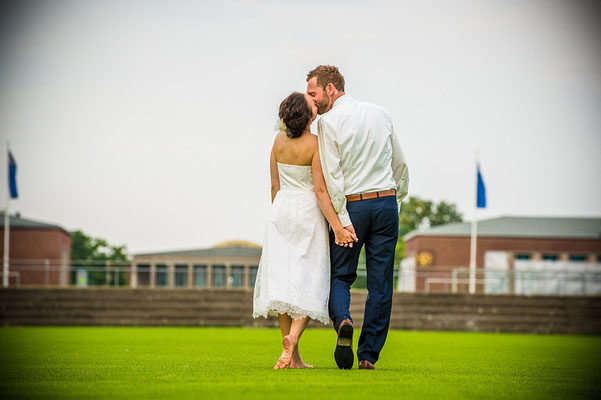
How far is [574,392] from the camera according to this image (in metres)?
5.09

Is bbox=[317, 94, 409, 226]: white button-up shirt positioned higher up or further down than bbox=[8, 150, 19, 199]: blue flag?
further down

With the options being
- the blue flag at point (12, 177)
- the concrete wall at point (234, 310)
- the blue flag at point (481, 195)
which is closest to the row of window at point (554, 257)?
the blue flag at point (481, 195)

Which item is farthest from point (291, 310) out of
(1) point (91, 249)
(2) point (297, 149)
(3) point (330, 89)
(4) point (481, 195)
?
(1) point (91, 249)

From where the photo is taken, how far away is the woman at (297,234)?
637 centimetres

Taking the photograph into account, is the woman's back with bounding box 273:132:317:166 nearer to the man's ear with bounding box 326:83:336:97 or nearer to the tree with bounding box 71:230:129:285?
the man's ear with bounding box 326:83:336:97

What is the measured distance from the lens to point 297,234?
21.3 feet

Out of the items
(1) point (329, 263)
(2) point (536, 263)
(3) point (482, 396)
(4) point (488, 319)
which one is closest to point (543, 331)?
(4) point (488, 319)

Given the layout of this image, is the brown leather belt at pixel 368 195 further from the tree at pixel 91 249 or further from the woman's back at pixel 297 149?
the tree at pixel 91 249

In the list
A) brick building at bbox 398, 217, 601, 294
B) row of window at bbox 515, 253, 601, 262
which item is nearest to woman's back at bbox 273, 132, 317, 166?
brick building at bbox 398, 217, 601, 294

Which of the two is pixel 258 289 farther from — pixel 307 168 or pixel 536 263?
pixel 536 263

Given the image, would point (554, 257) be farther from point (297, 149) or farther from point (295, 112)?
point (295, 112)

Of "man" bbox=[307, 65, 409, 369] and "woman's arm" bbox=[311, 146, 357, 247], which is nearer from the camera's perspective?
"woman's arm" bbox=[311, 146, 357, 247]

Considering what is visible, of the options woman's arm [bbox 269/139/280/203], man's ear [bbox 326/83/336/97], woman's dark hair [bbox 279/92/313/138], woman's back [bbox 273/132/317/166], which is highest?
man's ear [bbox 326/83/336/97]

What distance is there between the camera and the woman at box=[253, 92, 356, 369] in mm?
6371
